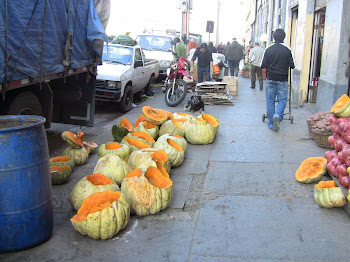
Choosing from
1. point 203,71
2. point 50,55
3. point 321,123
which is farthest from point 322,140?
point 203,71

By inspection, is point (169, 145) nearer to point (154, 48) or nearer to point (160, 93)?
point (160, 93)

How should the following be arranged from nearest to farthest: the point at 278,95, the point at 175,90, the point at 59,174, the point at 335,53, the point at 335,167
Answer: the point at 335,167
the point at 59,174
the point at 335,53
the point at 278,95
the point at 175,90

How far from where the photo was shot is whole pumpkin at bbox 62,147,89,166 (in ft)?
20.4

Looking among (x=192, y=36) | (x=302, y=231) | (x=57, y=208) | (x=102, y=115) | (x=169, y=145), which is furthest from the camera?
(x=192, y=36)

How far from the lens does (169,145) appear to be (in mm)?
6070

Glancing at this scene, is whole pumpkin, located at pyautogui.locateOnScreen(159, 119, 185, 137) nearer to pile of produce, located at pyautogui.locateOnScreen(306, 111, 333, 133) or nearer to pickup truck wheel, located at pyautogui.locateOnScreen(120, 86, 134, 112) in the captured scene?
pile of produce, located at pyautogui.locateOnScreen(306, 111, 333, 133)

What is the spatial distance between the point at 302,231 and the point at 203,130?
11.7 ft

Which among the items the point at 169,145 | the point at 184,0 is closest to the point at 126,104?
the point at 169,145

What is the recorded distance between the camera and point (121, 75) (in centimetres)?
1084

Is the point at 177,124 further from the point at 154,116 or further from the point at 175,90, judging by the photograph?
the point at 175,90

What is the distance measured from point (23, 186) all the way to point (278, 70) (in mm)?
6407

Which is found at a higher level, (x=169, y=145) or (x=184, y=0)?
(x=184, y=0)

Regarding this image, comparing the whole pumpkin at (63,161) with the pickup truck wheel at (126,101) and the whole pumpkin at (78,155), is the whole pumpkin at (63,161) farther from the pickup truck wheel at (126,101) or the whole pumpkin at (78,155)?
the pickup truck wheel at (126,101)

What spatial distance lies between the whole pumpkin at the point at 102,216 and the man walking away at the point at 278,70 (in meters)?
5.20
